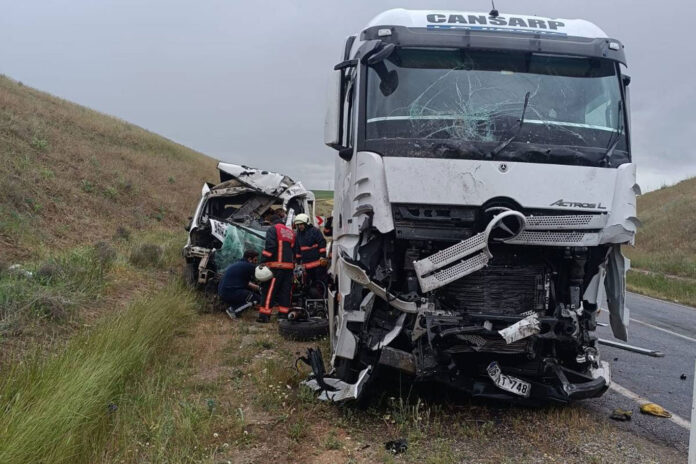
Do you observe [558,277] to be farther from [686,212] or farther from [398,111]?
[686,212]

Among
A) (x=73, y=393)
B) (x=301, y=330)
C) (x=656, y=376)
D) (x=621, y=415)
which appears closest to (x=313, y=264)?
(x=301, y=330)

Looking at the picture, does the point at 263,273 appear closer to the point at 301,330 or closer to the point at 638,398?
the point at 301,330

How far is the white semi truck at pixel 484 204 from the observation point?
14.5 feet

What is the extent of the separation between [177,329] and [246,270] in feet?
6.87

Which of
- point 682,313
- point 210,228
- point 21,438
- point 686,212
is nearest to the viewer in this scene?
point 21,438

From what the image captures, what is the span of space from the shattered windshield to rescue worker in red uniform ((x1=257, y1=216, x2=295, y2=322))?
13.1 ft

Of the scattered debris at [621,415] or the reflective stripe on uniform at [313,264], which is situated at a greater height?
the reflective stripe on uniform at [313,264]

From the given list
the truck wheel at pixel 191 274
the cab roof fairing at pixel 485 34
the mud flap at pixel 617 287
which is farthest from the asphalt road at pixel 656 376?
the truck wheel at pixel 191 274

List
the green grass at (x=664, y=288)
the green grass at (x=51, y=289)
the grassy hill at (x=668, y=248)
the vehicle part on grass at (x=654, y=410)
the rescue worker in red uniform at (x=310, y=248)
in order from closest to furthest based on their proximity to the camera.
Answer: the vehicle part on grass at (x=654, y=410) < the green grass at (x=51, y=289) < the rescue worker in red uniform at (x=310, y=248) < the green grass at (x=664, y=288) < the grassy hill at (x=668, y=248)

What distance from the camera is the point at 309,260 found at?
8.98 m

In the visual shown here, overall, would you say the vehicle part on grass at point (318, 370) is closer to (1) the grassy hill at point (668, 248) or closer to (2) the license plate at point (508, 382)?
(2) the license plate at point (508, 382)

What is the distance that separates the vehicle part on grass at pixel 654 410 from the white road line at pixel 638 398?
0.17 feet

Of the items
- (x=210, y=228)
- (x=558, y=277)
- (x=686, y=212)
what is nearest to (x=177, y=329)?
(x=210, y=228)

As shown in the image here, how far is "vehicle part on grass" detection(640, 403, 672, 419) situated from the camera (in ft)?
16.7
